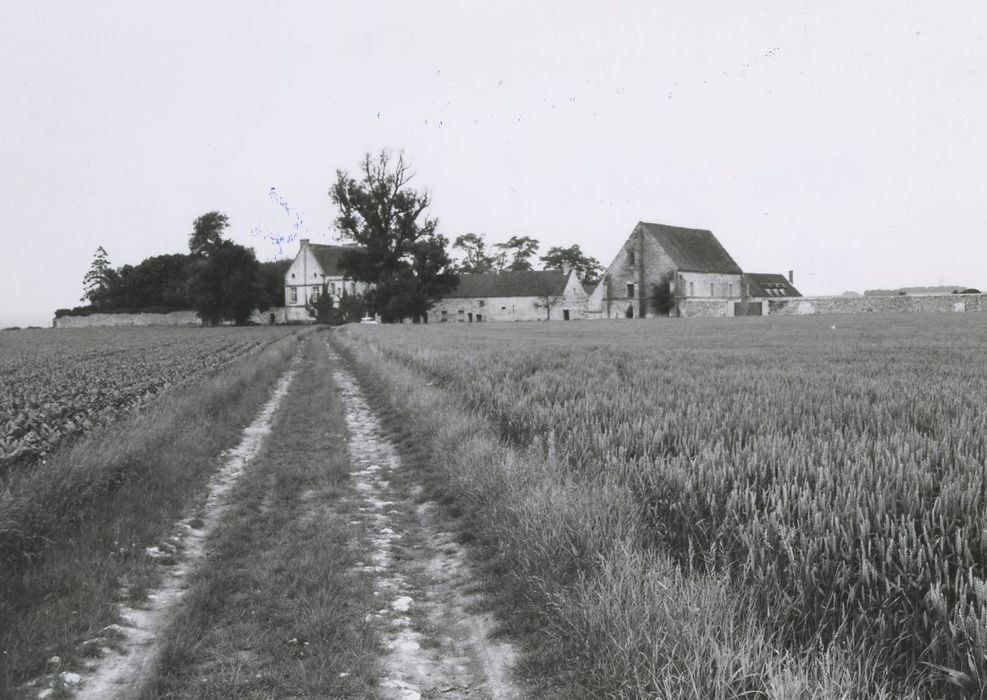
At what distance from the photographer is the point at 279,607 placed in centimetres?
417

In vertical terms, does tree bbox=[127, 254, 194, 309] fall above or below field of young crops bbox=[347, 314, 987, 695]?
above

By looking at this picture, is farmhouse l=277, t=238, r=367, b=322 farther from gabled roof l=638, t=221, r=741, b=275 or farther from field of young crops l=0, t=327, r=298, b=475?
field of young crops l=0, t=327, r=298, b=475

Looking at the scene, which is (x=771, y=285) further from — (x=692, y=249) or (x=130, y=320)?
(x=130, y=320)

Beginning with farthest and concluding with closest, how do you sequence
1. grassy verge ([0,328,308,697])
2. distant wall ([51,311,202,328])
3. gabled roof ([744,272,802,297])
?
1. gabled roof ([744,272,802,297])
2. distant wall ([51,311,202,328])
3. grassy verge ([0,328,308,697])

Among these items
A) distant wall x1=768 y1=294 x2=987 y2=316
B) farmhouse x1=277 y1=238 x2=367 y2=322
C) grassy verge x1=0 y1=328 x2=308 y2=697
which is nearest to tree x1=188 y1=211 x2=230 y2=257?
farmhouse x1=277 y1=238 x2=367 y2=322

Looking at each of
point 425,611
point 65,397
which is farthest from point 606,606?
point 65,397

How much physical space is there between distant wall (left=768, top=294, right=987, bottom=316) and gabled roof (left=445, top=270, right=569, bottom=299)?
2848cm

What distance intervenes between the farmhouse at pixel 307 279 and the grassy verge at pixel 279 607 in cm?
8361

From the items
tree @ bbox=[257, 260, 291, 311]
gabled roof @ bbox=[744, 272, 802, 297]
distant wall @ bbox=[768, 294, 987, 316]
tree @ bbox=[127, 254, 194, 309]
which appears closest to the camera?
distant wall @ bbox=[768, 294, 987, 316]

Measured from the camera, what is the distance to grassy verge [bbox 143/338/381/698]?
3334mm

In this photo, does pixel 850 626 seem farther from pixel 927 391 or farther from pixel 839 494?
pixel 927 391

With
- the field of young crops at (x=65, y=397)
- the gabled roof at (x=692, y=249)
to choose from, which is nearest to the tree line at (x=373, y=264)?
the gabled roof at (x=692, y=249)

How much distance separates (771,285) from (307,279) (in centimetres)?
7344

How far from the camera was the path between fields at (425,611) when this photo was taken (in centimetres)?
337
